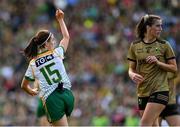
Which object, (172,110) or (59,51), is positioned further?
(172,110)

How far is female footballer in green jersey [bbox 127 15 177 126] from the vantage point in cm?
1191

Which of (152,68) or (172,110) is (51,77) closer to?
(152,68)

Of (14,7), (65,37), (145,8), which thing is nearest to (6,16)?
(14,7)

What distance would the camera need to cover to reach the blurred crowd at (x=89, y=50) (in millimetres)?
20125

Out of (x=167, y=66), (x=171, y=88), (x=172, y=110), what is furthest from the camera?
(x=172, y=110)

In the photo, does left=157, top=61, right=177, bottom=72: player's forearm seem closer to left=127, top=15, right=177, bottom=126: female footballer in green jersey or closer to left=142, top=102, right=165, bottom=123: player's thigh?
left=127, top=15, right=177, bottom=126: female footballer in green jersey

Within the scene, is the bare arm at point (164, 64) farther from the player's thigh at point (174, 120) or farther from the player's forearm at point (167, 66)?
the player's thigh at point (174, 120)

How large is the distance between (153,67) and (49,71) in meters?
1.61

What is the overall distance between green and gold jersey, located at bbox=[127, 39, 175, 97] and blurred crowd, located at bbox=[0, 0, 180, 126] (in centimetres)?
688

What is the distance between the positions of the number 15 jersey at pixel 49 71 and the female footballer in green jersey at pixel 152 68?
1.18 meters

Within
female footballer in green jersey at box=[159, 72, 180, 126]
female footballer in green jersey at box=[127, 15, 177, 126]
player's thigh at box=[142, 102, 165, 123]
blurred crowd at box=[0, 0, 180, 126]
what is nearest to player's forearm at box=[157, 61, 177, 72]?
female footballer in green jersey at box=[127, 15, 177, 126]

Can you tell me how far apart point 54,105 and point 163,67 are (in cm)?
172

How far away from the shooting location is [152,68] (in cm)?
1211

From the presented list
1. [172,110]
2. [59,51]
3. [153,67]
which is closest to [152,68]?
[153,67]
